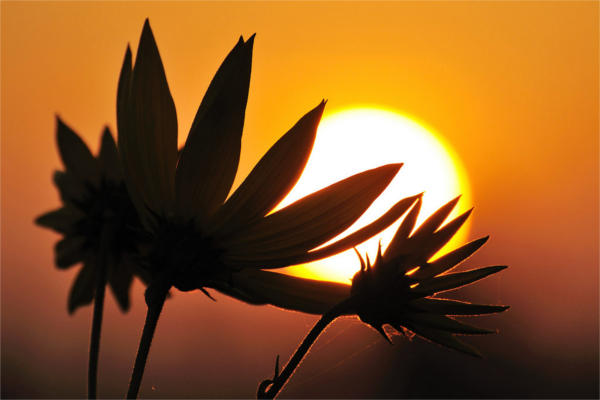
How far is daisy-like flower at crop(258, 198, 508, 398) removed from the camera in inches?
35.6

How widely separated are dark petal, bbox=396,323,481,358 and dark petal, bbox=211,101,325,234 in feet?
0.83

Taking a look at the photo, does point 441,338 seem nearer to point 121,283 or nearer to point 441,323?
point 441,323

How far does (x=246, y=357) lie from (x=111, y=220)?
12.2 feet

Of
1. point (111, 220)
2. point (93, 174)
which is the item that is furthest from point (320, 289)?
point (93, 174)

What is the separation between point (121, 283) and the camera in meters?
1.60

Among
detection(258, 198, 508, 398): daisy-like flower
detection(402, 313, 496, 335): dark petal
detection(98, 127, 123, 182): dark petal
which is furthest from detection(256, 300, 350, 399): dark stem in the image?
detection(98, 127, 123, 182): dark petal

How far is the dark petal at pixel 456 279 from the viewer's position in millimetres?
870

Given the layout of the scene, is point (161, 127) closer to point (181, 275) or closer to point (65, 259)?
point (181, 275)

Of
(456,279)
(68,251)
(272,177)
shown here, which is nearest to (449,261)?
(456,279)

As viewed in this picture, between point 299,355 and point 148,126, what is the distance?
0.33 meters

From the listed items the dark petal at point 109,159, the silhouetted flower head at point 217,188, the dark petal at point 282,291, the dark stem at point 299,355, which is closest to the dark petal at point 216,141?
the silhouetted flower head at point 217,188

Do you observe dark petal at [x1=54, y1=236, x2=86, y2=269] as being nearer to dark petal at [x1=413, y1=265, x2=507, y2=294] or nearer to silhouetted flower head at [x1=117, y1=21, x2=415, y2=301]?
silhouetted flower head at [x1=117, y1=21, x2=415, y2=301]

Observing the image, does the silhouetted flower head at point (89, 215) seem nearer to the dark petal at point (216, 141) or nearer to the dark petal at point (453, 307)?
the dark petal at point (216, 141)

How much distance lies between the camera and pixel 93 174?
1.49 meters
